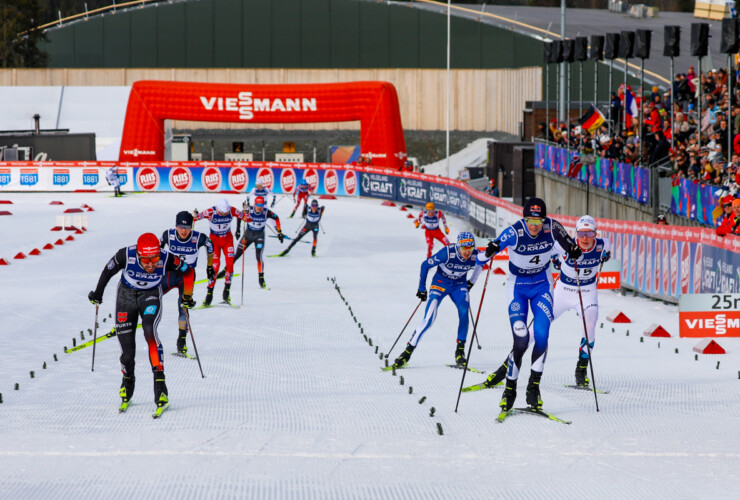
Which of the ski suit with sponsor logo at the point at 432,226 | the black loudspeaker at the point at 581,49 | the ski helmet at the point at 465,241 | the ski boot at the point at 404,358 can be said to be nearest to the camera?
the ski helmet at the point at 465,241

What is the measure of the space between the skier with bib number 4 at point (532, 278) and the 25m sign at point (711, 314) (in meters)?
2.89

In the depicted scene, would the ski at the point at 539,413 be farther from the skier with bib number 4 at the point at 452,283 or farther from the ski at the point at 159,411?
the ski at the point at 159,411

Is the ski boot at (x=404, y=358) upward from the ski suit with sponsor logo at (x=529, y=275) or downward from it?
downward

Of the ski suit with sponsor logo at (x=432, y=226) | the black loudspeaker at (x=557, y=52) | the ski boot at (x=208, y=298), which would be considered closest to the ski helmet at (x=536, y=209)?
the ski boot at (x=208, y=298)

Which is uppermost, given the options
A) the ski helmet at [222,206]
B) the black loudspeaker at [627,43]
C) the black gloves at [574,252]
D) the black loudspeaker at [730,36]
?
the black loudspeaker at [627,43]

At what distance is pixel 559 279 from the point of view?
12.2m

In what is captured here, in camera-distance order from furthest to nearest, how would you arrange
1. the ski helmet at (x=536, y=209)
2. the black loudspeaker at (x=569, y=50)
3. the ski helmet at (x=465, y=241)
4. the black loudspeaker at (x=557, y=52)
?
the black loudspeaker at (x=557, y=52)
the black loudspeaker at (x=569, y=50)
the ski helmet at (x=465, y=241)
the ski helmet at (x=536, y=209)

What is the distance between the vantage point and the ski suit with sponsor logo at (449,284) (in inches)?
509

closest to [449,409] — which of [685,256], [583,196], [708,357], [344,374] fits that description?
[344,374]

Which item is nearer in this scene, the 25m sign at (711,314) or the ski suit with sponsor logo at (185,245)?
the 25m sign at (711,314)

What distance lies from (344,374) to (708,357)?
506cm

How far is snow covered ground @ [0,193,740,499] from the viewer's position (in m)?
7.79

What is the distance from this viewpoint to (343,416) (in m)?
10.1

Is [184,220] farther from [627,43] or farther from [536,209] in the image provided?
[627,43]
